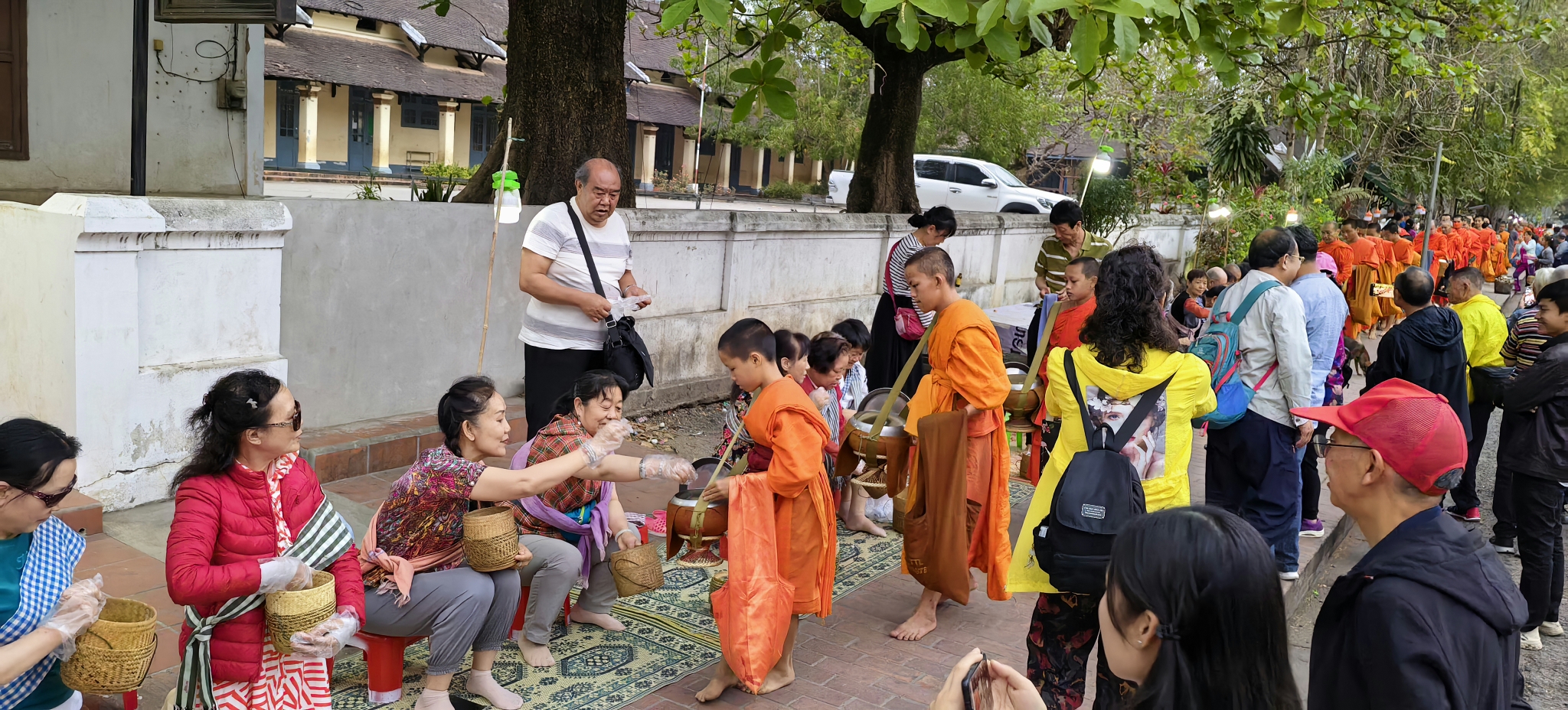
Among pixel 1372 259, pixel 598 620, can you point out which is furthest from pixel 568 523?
pixel 1372 259

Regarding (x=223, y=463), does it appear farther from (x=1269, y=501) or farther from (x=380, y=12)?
(x=380, y=12)

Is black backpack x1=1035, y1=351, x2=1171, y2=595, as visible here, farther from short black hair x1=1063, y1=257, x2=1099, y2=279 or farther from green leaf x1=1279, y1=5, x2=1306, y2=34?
green leaf x1=1279, y1=5, x2=1306, y2=34

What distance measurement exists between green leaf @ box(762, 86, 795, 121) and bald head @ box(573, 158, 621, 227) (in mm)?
824

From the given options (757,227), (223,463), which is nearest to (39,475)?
(223,463)

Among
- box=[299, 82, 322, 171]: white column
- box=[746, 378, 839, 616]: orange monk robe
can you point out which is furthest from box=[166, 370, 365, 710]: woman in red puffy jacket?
box=[299, 82, 322, 171]: white column

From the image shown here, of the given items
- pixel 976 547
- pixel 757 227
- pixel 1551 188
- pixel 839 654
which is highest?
pixel 1551 188

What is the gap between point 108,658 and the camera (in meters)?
2.82

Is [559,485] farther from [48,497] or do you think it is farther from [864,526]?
[864,526]

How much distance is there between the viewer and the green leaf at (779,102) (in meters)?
5.50

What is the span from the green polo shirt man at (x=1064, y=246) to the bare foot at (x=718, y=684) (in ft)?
11.9

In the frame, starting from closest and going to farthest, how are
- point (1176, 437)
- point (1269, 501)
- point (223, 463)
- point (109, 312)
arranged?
point (223, 463), point (1176, 437), point (109, 312), point (1269, 501)

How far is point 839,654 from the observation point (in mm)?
4707

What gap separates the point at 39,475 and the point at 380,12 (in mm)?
27489

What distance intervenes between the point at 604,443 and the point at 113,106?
22.4ft
